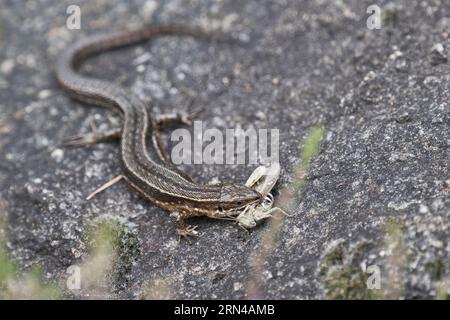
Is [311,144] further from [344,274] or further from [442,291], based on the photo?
[442,291]

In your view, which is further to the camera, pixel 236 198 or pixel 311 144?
pixel 311 144

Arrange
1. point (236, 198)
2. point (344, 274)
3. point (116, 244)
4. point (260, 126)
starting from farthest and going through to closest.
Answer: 1. point (260, 126)
2. point (116, 244)
3. point (236, 198)
4. point (344, 274)

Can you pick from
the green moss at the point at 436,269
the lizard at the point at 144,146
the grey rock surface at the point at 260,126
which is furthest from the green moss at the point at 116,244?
the green moss at the point at 436,269

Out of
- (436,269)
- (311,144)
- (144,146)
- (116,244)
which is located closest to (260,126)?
(311,144)

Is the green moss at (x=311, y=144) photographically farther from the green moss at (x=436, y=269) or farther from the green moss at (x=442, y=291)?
the green moss at (x=442, y=291)
